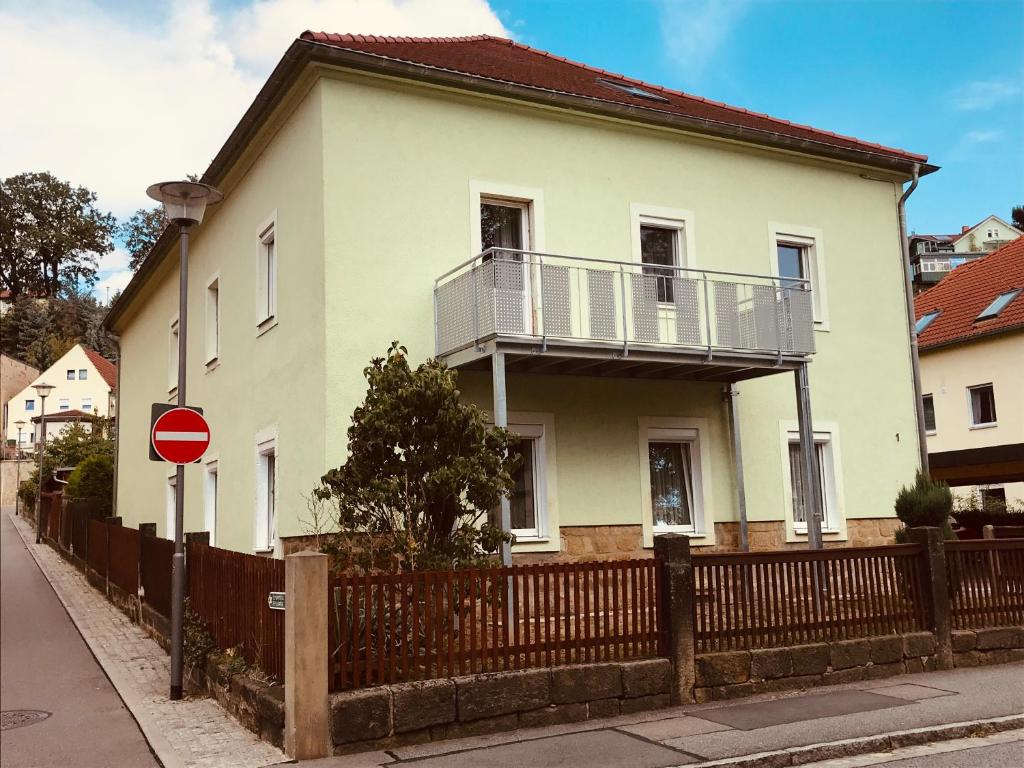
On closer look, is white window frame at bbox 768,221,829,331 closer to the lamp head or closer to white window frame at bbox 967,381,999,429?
the lamp head

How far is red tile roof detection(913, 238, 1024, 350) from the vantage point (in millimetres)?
27531

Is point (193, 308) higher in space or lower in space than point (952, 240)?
lower

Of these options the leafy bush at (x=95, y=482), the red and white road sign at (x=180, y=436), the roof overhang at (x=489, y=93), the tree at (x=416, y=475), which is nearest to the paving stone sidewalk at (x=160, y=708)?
the tree at (x=416, y=475)

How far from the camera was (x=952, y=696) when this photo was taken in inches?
335

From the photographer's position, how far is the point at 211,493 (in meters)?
17.0

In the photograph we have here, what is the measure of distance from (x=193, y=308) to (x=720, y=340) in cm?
1078

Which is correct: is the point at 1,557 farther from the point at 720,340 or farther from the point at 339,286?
the point at 720,340

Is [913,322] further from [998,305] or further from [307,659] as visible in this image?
[998,305]

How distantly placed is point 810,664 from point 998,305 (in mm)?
22939

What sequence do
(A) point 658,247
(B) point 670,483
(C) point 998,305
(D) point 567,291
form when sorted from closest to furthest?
(D) point 567,291 < (B) point 670,483 < (A) point 658,247 < (C) point 998,305

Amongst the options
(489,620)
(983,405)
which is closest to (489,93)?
(489,620)

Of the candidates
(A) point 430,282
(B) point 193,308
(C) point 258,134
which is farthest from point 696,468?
(B) point 193,308

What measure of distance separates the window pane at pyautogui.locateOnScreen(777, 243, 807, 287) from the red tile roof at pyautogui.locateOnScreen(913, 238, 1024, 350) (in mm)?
13813

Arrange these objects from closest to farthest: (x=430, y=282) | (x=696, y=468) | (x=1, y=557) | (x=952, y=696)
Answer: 1. (x=952, y=696)
2. (x=1, y=557)
3. (x=430, y=282)
4. (x=696, y=468)
